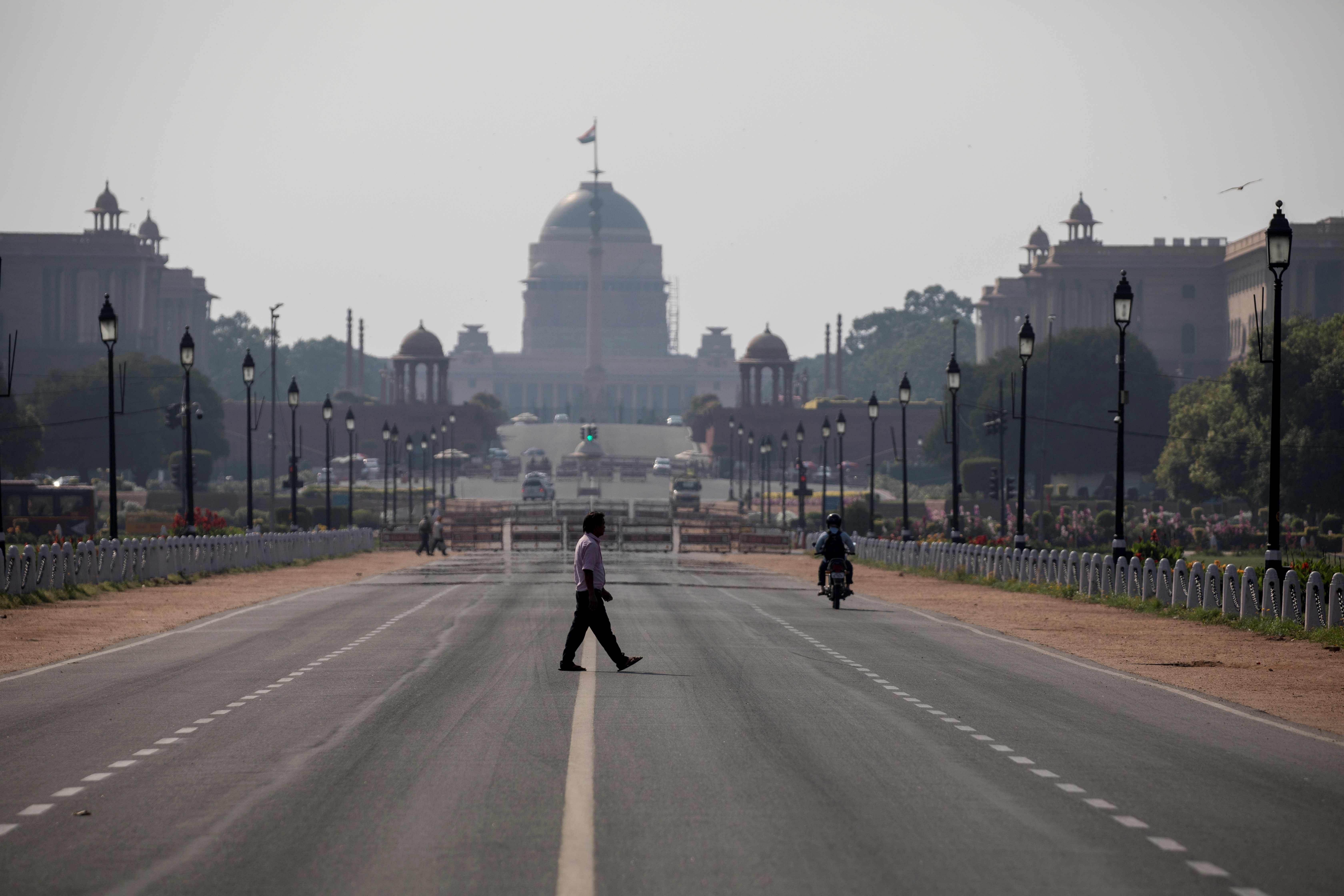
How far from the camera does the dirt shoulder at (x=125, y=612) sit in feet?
72.9

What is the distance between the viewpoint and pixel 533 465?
146625mm

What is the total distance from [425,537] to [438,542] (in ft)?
7.16

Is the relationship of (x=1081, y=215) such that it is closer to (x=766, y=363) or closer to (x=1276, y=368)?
(x=766, y=363)

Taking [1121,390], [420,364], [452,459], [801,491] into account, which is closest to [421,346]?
[420,364]

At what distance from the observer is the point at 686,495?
106688mm

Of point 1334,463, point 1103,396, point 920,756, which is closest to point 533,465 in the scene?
point 1103,396

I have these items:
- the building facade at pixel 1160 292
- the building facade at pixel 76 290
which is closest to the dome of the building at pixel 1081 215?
the building facade at pixel 1160 292

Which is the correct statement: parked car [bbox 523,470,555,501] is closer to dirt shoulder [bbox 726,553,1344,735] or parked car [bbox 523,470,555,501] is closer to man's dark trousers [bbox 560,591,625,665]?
dirt shoulder [bbox 726,553,1344,735]

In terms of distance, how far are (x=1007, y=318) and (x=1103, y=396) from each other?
60410 millimetres

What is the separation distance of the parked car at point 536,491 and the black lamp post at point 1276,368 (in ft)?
267

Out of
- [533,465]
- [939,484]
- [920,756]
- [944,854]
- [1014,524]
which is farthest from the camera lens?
[533,465]

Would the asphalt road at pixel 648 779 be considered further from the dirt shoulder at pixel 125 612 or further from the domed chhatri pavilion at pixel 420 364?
the domed chhatri pavilion at pixel 420 364

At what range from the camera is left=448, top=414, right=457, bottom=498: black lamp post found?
4697 inches

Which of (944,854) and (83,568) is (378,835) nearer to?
(944,854)
